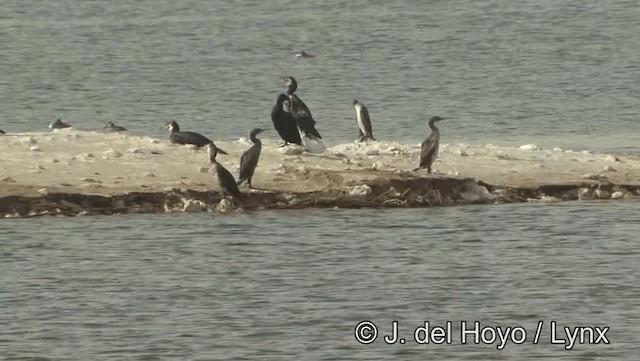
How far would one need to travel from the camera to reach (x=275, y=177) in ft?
99.4

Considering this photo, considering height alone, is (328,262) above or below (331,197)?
below

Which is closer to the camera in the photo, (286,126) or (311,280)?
(311,280)

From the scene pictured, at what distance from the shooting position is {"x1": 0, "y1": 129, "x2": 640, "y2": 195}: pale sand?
29531 mm

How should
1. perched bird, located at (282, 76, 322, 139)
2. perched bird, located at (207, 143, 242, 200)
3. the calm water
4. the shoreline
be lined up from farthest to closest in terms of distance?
perched bird, located at (282, 76, 322, 139), the shoreline, perched bird, located at (207, 143, 242, 200), the calm water

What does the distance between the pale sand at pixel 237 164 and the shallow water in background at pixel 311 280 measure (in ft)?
1.72

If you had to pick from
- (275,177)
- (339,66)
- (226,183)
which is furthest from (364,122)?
(339,66)

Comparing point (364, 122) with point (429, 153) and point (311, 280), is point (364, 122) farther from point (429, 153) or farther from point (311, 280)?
point (311, 280)

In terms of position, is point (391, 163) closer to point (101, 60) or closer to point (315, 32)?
point (101, 60)

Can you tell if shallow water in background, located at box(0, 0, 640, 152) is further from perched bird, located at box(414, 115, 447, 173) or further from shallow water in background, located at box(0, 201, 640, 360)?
shallow water in background, located at box(0, 201, 640, 360)

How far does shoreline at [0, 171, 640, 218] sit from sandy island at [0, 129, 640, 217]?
1 cm

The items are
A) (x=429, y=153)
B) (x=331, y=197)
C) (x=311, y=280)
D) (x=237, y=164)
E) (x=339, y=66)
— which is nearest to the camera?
(x=311, y=280)

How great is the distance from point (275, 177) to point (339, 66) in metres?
35.3

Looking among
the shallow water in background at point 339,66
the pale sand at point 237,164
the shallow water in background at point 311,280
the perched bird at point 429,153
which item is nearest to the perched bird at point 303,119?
the pale sand at point 237,164

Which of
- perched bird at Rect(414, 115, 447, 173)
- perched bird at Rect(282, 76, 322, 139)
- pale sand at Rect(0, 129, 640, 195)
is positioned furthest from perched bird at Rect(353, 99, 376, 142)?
perched bird at Rect(414, 115, 447, 173)
